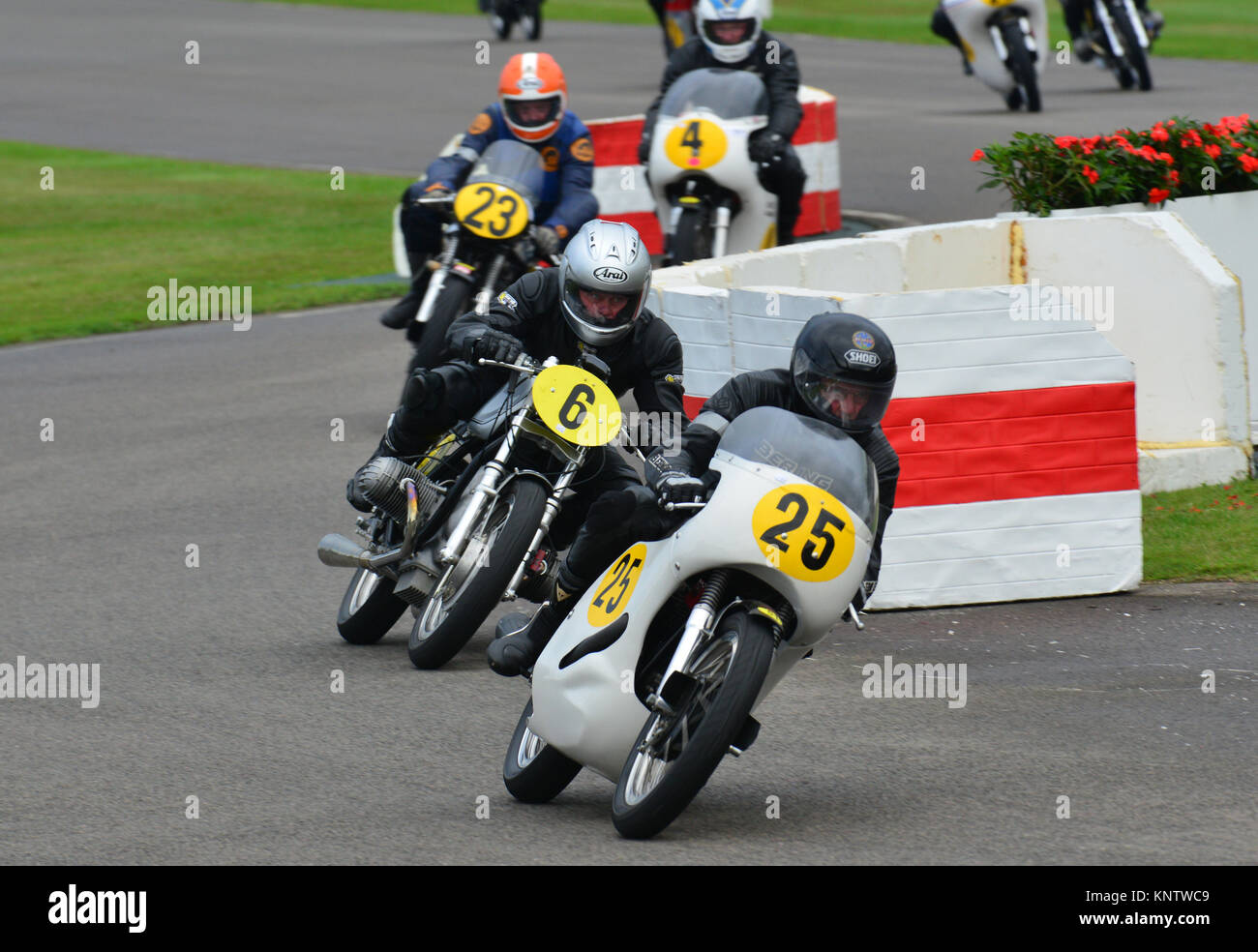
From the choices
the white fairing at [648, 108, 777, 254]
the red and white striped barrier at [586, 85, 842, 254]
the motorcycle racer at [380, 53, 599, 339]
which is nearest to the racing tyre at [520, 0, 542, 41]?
the red and white striped barrier at [586, 85, 842, 254]

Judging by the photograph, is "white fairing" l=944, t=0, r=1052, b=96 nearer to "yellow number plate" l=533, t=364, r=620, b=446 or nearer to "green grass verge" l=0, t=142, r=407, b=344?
"green grass verge" l=0, t=142, r=407, b=344

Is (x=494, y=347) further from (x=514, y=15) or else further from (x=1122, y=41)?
(x=514, y=15)

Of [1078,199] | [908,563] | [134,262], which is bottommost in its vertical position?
[134,262]

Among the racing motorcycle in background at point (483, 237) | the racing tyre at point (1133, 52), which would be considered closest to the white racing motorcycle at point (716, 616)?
the racing motorcycle in background at point (483, 237)

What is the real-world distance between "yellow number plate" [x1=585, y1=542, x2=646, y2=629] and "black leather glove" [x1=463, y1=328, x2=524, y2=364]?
1618mm

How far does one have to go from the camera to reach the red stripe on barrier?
870 centimetres

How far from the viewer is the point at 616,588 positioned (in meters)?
6.16

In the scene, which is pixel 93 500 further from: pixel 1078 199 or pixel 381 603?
pixel 1078 199

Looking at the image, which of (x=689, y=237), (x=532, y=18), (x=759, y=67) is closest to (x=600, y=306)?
(x=689, y=237)

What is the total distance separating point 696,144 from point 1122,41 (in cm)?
1393

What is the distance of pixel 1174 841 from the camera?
18.7 feet
